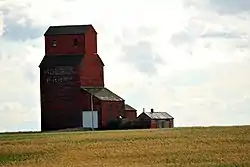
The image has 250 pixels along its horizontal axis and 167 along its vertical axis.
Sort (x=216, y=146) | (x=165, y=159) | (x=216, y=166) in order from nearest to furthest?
1. (x=216, y=166)
2. (x=165, y=159)
3. (x=216, y=146)

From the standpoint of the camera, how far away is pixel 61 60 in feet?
297

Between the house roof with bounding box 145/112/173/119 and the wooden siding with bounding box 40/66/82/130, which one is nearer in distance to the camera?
the wooden siding with bounding box 40/66/82/130

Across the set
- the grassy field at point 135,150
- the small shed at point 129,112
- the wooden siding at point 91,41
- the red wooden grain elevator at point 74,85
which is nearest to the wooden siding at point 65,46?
the red wooden grain elevator at point 74,85

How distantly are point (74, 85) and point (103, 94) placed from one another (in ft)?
11.2

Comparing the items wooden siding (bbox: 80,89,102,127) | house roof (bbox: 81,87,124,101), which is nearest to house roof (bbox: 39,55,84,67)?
house roof (bbox: 81,87,124,101)

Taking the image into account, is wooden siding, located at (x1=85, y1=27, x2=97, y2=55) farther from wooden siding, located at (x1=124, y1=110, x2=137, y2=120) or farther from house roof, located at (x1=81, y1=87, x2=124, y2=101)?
wooden siding, located at (x1=124, y1=110, x2=137, y2=120)

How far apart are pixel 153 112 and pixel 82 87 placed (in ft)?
35.4

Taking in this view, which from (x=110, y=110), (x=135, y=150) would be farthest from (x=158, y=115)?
(x=135, y=150)

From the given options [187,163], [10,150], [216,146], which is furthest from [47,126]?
[187,163]

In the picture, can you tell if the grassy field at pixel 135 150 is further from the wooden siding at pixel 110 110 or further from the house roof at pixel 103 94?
the house roof at pixel 103 94

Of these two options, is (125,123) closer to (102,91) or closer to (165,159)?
(102,91)

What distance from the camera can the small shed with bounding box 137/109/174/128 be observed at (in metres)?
89.3

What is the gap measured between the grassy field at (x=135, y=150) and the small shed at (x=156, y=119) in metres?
30.7

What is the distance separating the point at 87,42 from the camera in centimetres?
9175
